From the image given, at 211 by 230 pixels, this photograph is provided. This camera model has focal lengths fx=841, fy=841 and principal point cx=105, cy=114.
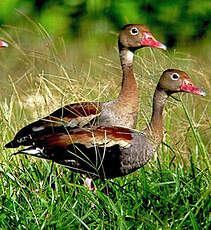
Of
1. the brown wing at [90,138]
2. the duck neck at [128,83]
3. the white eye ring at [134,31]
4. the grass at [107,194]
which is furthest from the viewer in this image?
the white eye ring at [134,31]

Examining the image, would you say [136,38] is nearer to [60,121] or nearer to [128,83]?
[128,83]

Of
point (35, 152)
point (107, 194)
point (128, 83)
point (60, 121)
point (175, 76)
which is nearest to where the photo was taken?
point (107, 194)

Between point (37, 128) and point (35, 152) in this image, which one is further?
point (37, 128)

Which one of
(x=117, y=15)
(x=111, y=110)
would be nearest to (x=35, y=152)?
(x=111, y=110)

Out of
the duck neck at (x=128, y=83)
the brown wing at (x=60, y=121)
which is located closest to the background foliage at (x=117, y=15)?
the duck neck at (x=128, y=83)

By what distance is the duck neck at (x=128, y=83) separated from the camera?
499 centimetres

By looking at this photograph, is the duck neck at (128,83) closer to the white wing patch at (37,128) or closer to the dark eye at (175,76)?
the dark eye at (175,76)

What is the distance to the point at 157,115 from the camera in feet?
15.3

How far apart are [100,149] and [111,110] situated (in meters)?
0.52

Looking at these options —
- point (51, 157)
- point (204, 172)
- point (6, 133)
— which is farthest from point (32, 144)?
point (204, 172)

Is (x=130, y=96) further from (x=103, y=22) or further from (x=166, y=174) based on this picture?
(x=103, y=22)

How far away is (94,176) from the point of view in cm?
464

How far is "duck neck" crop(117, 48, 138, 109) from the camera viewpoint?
499 centimetres

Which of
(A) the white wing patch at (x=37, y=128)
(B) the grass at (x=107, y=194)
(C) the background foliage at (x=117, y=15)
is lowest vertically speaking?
(C) the background foliage at (x=117, y=15)
